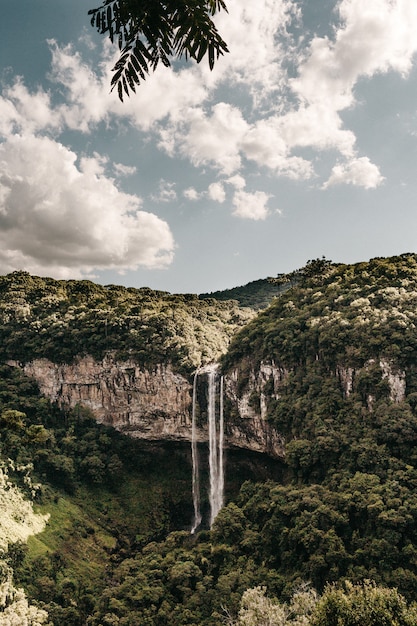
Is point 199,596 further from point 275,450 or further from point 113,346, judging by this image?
point 113,346

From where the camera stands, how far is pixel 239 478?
40.4m

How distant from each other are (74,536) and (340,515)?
20263 millimetres

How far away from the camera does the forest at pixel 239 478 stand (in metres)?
21.4

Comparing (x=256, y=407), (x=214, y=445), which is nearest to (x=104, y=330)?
(x=214, y=445)

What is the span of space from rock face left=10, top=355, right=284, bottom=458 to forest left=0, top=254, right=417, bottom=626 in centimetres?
122

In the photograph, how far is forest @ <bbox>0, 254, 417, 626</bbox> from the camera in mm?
21422

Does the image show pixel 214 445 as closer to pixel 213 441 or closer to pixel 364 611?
pixel 213 441

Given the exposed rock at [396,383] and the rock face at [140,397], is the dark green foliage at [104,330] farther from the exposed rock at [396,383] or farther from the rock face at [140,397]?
the exposed rock at [396,383]

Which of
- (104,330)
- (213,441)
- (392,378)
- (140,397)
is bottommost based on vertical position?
(213,441)

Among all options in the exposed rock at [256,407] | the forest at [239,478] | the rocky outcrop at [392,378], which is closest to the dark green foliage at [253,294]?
the forest at [239,478]

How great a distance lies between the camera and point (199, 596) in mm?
23062

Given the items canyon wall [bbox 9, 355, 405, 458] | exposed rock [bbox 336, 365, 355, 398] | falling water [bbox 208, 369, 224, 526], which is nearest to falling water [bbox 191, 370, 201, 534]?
canyon wall [bbox 9, 355, 405, 458]

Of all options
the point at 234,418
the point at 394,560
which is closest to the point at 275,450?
the point at 234,418

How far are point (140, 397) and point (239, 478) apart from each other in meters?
11.9
